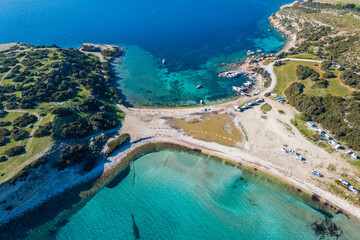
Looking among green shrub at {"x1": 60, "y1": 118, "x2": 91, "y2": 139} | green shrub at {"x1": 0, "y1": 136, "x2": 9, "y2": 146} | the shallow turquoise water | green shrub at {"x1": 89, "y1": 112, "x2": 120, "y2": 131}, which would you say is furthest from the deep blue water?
green shrub at {"x1": 0, "y1": 136, "x2": 9, "y2": 146}

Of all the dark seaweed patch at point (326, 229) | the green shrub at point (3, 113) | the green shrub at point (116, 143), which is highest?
the green shrub at point (3, 113)

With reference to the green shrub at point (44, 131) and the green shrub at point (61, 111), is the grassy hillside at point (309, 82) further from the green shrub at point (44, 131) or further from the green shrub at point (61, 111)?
the green shrub at point (44, 131)

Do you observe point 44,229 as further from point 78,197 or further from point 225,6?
point 225,6

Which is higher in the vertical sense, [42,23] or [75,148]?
[42,23]

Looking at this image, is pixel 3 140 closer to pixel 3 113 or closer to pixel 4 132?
pixel 4 132

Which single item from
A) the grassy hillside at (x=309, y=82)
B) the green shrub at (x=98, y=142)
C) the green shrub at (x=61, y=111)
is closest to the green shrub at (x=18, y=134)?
the green shrub at (x=61, y=111)

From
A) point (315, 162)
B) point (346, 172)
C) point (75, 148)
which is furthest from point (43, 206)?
point (346, 172)
